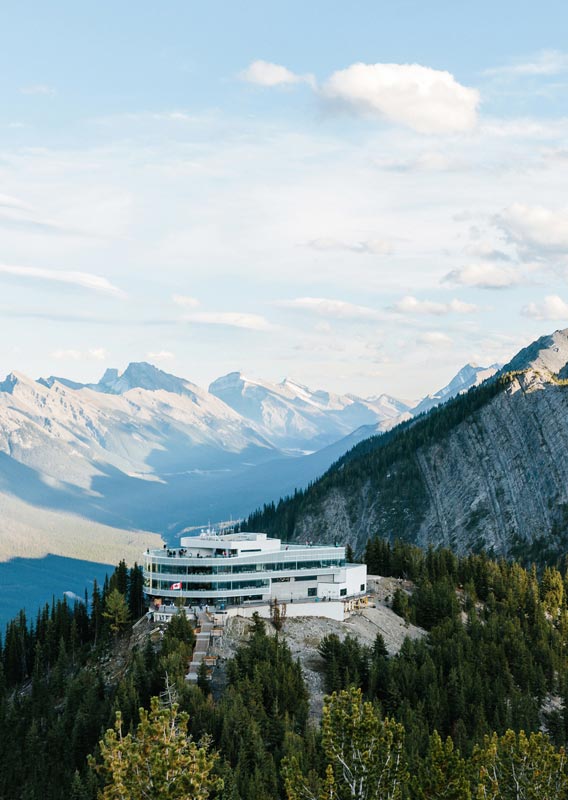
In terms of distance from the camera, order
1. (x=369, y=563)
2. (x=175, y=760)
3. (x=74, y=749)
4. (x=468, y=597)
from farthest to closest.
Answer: (x=369, y=563)
(x=468, y=597)
(x=74, y=749)
(x=175, y=760)

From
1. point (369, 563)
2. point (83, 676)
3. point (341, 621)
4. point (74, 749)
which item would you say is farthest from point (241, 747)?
point (369, 563)

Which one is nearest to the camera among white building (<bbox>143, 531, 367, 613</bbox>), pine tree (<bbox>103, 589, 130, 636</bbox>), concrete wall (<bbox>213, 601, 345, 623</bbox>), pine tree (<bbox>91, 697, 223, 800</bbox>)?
pine tree (<bbox>91, 697, 223, 800</bbox>)

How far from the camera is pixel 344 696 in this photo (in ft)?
192

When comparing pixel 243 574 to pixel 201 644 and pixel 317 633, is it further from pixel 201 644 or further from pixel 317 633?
pixel 201 644

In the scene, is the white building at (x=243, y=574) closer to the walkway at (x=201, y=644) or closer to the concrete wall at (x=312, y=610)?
the concrete wall at (x=312, y=610)

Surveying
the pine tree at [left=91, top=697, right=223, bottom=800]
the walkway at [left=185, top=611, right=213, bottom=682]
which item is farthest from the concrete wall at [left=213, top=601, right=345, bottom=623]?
the pine tree at [left=91, top=697, right=223, bottom=800]

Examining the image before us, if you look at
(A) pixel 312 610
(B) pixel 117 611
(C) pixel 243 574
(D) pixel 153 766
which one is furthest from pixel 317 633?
(D) pixel 153 766

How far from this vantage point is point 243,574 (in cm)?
15150

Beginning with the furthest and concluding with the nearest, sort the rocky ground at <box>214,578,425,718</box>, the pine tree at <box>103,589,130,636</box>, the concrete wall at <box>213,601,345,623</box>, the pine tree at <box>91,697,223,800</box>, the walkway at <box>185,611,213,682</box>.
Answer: the pine tree at <box>103,589,130,636</box>, the concrete wall at <box>213,601,345,623</box>, the rocky ground at <box>214,578,425,718</box>, the walkway at <box>185,611,213,682</box>, the pine tree at <box>91,697,223,800</box>

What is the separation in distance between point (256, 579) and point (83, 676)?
33189 millimetres

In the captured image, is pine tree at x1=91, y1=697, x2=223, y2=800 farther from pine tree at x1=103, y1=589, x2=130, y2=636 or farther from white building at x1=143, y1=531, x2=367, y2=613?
pine tree at x1=103, y1=589, x2=130, y2=636

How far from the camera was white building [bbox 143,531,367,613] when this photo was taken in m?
150

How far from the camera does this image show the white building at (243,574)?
492ft

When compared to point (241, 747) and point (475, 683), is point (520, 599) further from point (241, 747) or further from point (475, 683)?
point (241, 747)
